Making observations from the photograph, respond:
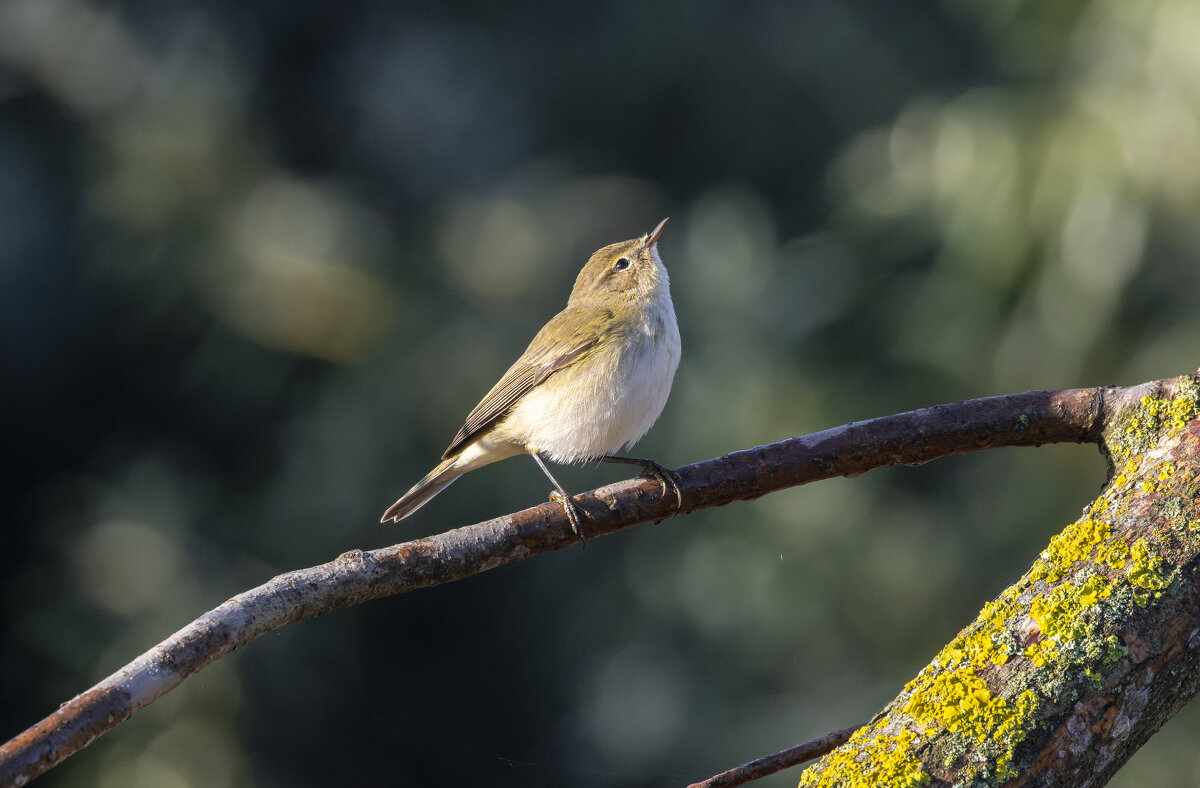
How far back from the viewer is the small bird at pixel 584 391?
3.58 metres

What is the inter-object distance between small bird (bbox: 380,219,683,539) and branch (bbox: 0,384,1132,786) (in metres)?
0.86

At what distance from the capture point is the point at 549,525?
87.9 inches

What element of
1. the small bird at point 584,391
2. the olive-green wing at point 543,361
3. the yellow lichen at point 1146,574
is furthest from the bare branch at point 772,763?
the olive-green wing at point 543,361

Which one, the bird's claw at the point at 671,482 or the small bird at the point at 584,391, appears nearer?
the bird's claw at the point at 671,482

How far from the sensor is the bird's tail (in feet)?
12.2

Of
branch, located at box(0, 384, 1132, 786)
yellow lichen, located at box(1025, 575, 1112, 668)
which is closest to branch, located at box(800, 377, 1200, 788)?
yellow lichen, located at box(1025, 575, 1112, 668)

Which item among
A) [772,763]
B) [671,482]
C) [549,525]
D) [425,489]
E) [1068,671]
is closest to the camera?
[1068,671]

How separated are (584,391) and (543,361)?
1.05 ft

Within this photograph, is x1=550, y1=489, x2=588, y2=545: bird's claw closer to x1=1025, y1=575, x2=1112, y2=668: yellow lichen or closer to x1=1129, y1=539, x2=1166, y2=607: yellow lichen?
x1=1025, y1=575, x2=1112, y2=668: yellow lichen

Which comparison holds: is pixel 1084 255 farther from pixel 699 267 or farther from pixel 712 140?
pixel 712 140

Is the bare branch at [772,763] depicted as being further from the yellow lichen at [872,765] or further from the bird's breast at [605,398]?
the bird's breast at [605,398]

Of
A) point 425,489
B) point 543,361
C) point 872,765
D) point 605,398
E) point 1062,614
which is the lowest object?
point 872,765

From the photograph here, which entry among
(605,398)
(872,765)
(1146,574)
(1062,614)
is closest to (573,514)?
(872,765)

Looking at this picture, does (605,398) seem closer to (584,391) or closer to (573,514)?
(584,391)
